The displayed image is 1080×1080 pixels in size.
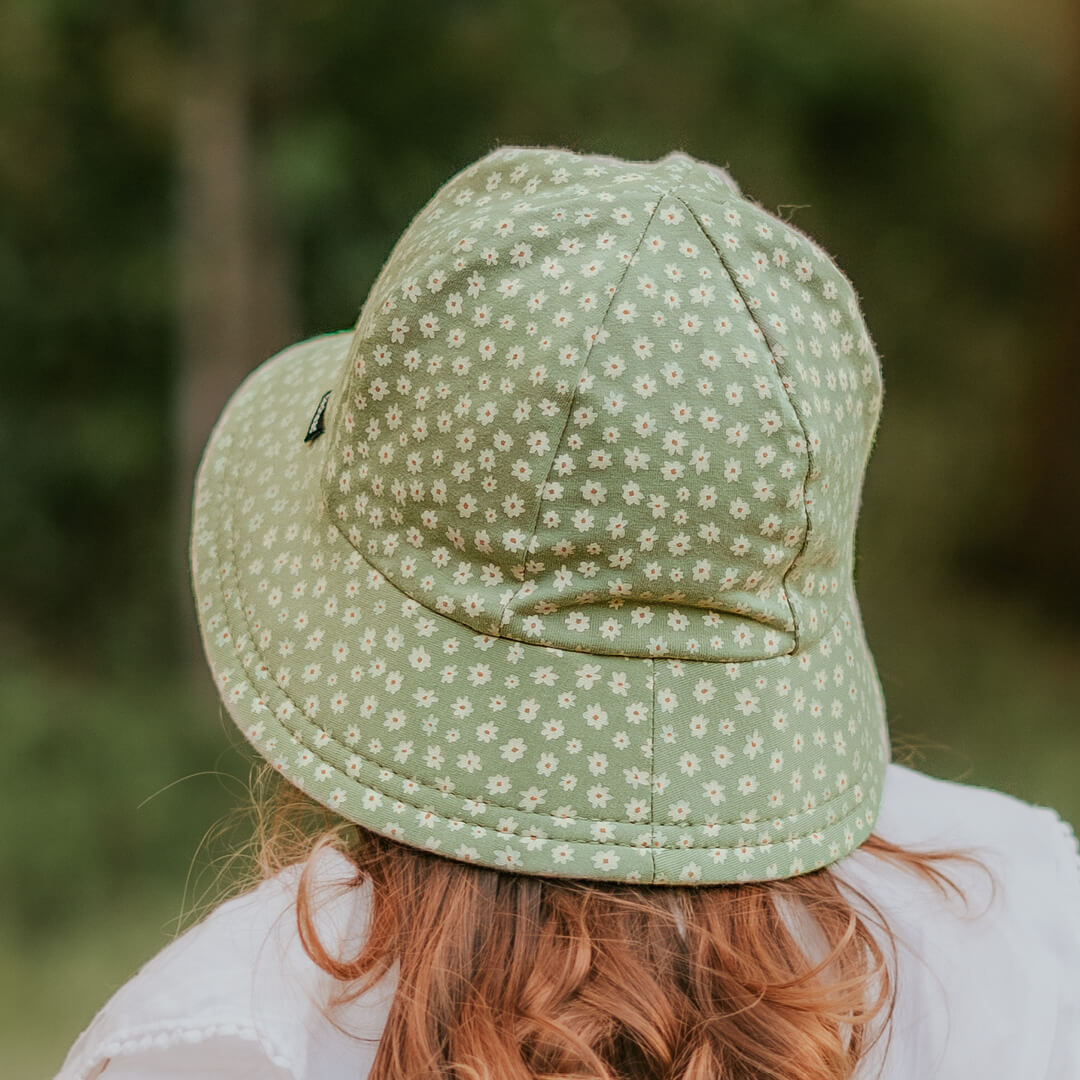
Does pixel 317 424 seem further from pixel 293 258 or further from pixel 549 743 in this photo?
pixel 293 258

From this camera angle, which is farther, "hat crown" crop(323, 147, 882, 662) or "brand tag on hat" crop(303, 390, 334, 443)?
"brand tag on hat" crop(303, 390, 334, 443)

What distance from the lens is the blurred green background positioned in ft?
10.5

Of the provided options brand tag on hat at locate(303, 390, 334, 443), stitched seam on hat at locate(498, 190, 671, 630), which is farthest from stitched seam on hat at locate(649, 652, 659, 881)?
brand tag on hat at locate(303, 390, 334, 443)

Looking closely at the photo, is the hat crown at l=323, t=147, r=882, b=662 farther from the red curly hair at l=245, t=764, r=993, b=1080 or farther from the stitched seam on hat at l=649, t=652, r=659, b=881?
the red curly hair at l=245, t=764, r=993, b=1080

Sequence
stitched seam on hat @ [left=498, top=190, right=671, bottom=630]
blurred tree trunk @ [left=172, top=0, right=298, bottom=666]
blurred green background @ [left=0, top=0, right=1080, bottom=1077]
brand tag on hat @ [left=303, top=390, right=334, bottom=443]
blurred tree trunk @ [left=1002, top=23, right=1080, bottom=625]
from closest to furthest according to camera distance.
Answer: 1. stitched seam on hat @ [left=498, top=190, right=671, bottom=630]
2. brand tag on hat @ [left=303, top=390, right=334, bottom=443]
3. blurred green background @ [left=0, top=0, right=1080, bottom=1077]
4. blurred tree trunk @ [left=172, top=0, right=298, bottom=666]
5. blurred tree trunk @ [left=1002, top=23, right=1080, bottom=625]

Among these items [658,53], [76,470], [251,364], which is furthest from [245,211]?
[658,53]

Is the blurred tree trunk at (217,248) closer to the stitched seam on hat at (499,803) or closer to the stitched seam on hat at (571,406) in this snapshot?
the stitched seam on hat at (499,803)

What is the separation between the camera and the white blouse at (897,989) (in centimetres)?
76

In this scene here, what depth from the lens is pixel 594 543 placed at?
2.37 feet

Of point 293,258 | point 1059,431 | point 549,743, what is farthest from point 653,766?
point 1059,431

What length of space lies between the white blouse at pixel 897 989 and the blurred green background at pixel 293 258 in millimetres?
1897

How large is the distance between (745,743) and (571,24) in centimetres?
371

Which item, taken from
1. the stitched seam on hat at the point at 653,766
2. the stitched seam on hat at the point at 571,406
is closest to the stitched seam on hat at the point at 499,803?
the stitched seam on hat at the point at 653,766

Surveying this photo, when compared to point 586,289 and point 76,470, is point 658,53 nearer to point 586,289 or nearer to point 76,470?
point 76,470
